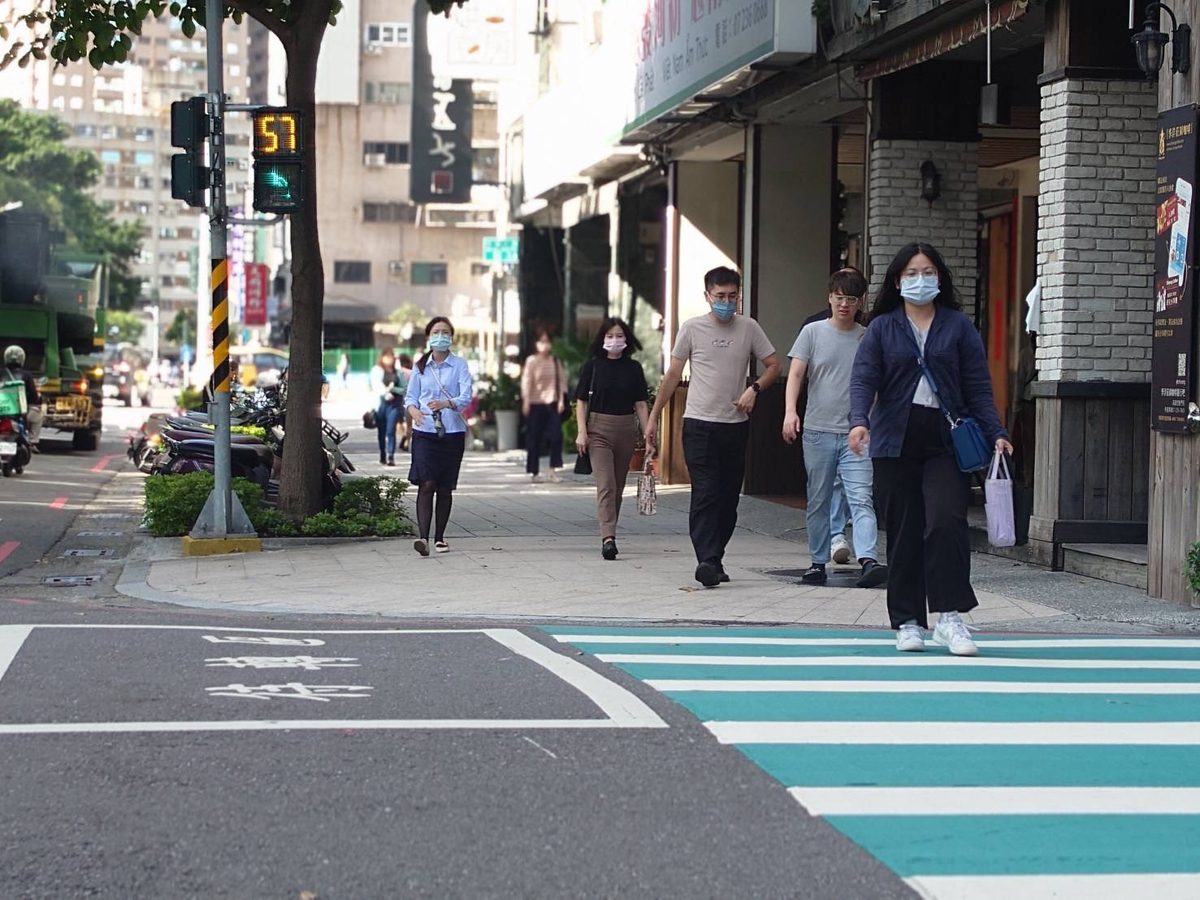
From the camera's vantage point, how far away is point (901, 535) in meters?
9.23

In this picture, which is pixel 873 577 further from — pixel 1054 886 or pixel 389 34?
pixel 389 34

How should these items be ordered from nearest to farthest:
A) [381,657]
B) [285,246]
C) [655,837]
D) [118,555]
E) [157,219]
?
[655,837]
[381,657]
[118,555]
[285,246]
[157,219]

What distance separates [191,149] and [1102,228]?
6.71m

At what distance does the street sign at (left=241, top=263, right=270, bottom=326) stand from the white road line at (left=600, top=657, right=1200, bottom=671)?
9478 cm

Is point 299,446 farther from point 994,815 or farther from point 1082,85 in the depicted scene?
point 994,815

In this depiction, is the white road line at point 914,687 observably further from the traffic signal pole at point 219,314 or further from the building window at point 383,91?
the building window at point 383,91

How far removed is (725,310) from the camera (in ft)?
41.0

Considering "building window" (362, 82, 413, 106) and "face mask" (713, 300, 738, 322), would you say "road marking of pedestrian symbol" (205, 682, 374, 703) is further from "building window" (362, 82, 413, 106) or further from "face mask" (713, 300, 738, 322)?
"building window" (362, 82, 413, 106)

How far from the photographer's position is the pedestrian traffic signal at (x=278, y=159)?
15.0 m

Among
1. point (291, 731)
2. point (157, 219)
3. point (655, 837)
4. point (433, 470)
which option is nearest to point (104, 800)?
point (291, 731)

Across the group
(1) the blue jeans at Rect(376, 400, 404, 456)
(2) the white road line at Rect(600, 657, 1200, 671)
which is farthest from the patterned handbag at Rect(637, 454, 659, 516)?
(1) the blue jeans at Rect(376, 400, 404, 456)

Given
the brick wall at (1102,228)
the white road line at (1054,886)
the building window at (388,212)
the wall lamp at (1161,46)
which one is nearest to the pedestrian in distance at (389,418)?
the brick wall at (1102,228)

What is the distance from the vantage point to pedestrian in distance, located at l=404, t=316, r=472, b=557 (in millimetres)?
14727

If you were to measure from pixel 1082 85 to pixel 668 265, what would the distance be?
36.7 ft
